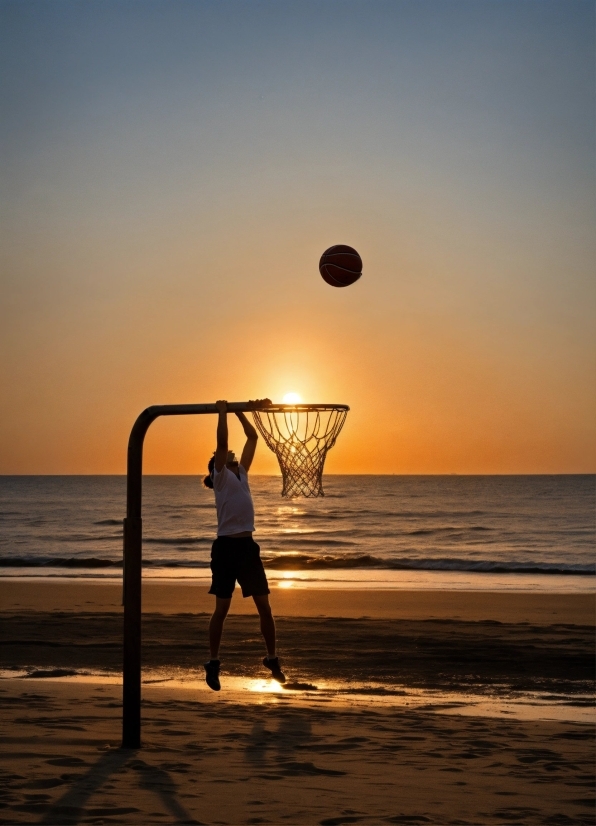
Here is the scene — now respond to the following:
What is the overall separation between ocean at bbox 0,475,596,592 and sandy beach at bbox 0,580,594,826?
10.6 meters

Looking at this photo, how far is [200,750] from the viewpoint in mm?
7078

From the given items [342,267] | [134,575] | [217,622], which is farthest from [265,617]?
[342,267]

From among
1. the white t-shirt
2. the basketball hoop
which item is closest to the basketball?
the basketball hoop

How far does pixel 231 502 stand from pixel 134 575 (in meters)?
1.49

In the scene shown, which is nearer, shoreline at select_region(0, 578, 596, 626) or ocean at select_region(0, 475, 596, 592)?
shoreline at select_region(0, 578, 596, 626)

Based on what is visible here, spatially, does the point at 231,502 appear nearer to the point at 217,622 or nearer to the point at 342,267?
the point at 217,622

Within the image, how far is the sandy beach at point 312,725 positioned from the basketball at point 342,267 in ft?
13.8

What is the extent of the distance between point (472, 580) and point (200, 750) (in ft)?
69.0

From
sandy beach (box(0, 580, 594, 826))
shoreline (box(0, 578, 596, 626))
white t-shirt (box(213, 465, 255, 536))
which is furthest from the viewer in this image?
shoreline (box(0, 578, 596, 626))

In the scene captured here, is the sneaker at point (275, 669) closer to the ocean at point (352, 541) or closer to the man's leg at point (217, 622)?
the man's leg at point (217, 622)

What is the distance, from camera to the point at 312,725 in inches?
317

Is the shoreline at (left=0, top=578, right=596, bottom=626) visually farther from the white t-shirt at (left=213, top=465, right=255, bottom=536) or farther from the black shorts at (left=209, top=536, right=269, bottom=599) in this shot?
the white t-shirt at (left=213, top=465, right=255, bottom=536)

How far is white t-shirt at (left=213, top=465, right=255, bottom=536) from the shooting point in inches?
339

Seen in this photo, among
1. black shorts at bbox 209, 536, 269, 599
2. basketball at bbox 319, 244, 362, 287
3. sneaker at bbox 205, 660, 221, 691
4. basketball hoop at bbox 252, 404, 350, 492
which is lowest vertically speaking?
sneaker at bbox 205, 660, 221, 691
